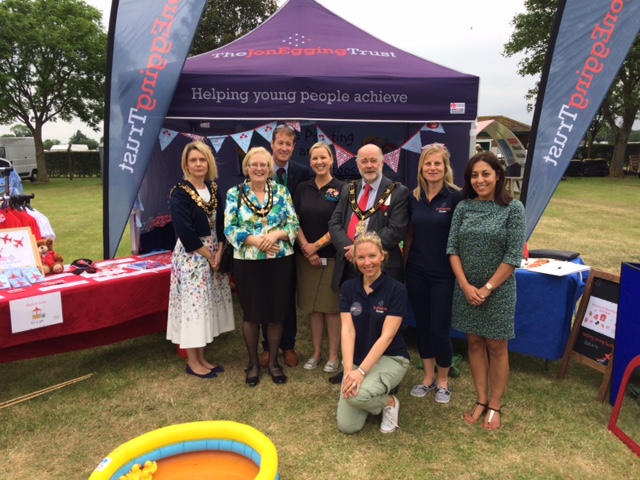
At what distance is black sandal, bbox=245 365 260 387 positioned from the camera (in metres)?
3.12

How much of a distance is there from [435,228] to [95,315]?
7.46 ft

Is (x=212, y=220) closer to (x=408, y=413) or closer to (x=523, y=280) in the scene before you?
(x=408, y=413)

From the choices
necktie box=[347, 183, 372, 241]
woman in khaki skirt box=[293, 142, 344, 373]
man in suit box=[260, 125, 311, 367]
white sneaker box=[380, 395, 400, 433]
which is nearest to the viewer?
white sneaker box=[380, 395, 400, 433]

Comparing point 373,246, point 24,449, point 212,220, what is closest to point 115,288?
point 212,220

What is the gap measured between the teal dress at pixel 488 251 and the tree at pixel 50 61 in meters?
21.4

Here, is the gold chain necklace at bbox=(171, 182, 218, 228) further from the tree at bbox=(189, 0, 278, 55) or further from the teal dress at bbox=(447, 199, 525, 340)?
the tree at bbox=(189, 0, 278, 55)

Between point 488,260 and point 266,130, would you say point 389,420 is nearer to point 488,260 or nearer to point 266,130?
point 488,260

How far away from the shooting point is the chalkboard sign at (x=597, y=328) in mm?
2930

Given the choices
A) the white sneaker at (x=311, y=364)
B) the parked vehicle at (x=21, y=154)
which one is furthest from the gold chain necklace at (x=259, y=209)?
the parked vehicle at (x=21, y=154)

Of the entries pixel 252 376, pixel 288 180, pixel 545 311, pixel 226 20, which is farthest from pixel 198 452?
pixel 226 20

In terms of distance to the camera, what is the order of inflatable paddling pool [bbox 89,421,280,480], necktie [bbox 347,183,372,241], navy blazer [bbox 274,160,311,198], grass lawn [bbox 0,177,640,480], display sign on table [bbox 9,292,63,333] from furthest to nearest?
navy blazer [bbox 274,160,311,198] < necktie [bbox 347,183,372,241] < display sign on table [bbox 9,292,63,333] < grass lawn [bbox 0,177,640,480] < inflatable paddling pool [bbox 89,421,280,480]

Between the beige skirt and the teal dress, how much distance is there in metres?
0.89

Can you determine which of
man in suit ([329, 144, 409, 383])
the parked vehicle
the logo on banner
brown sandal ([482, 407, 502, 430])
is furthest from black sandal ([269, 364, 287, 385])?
the parked vehicle

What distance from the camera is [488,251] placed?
2.45m
